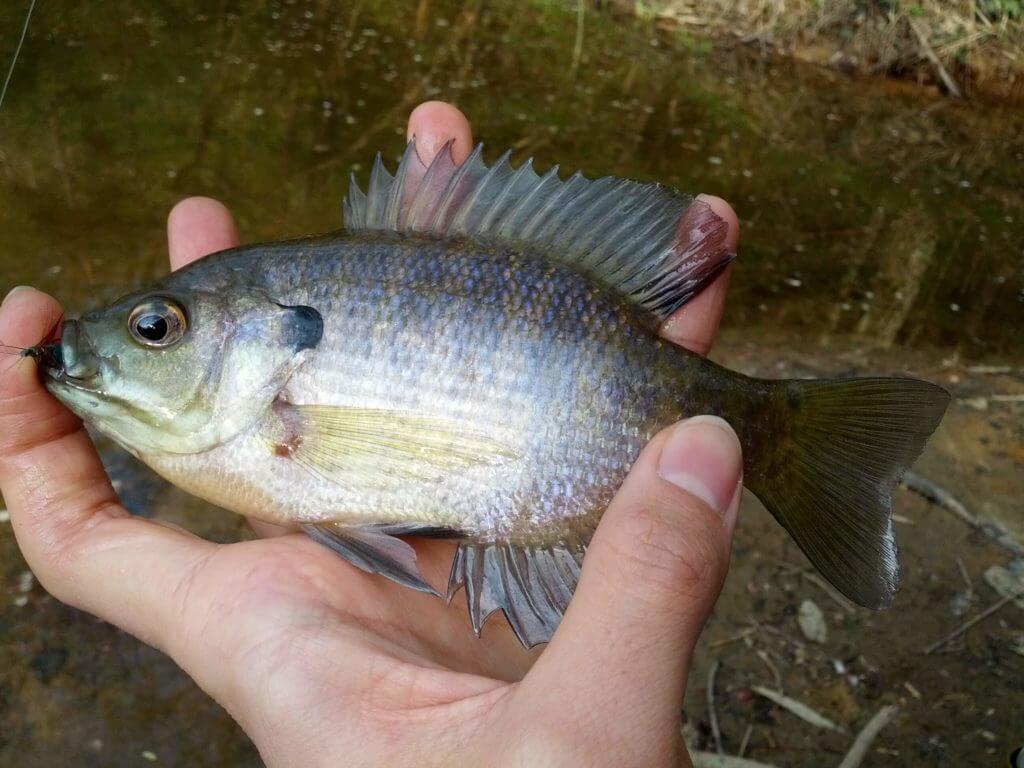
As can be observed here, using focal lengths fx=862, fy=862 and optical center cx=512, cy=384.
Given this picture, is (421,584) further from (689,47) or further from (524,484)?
(689,47)

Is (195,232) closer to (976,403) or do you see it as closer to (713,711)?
(713,711)

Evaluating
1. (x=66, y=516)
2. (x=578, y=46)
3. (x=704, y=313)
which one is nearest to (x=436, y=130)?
(x=704, y=313)

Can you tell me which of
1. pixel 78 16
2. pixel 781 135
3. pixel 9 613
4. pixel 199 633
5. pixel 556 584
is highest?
pixel 199 633

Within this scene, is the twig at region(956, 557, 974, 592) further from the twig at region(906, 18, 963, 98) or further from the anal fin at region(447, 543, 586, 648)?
the twig at region(906, 18, 963, 98)

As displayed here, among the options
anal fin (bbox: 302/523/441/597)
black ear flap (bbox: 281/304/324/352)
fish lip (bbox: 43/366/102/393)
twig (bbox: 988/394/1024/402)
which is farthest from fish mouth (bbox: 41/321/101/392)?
twig (bbox: 988/394/1024/402)

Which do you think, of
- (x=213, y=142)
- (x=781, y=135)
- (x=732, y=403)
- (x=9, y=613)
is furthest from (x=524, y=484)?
(x=781, y=135)

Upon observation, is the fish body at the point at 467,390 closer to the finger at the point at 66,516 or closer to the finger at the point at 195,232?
the finger at the point at 66,516
